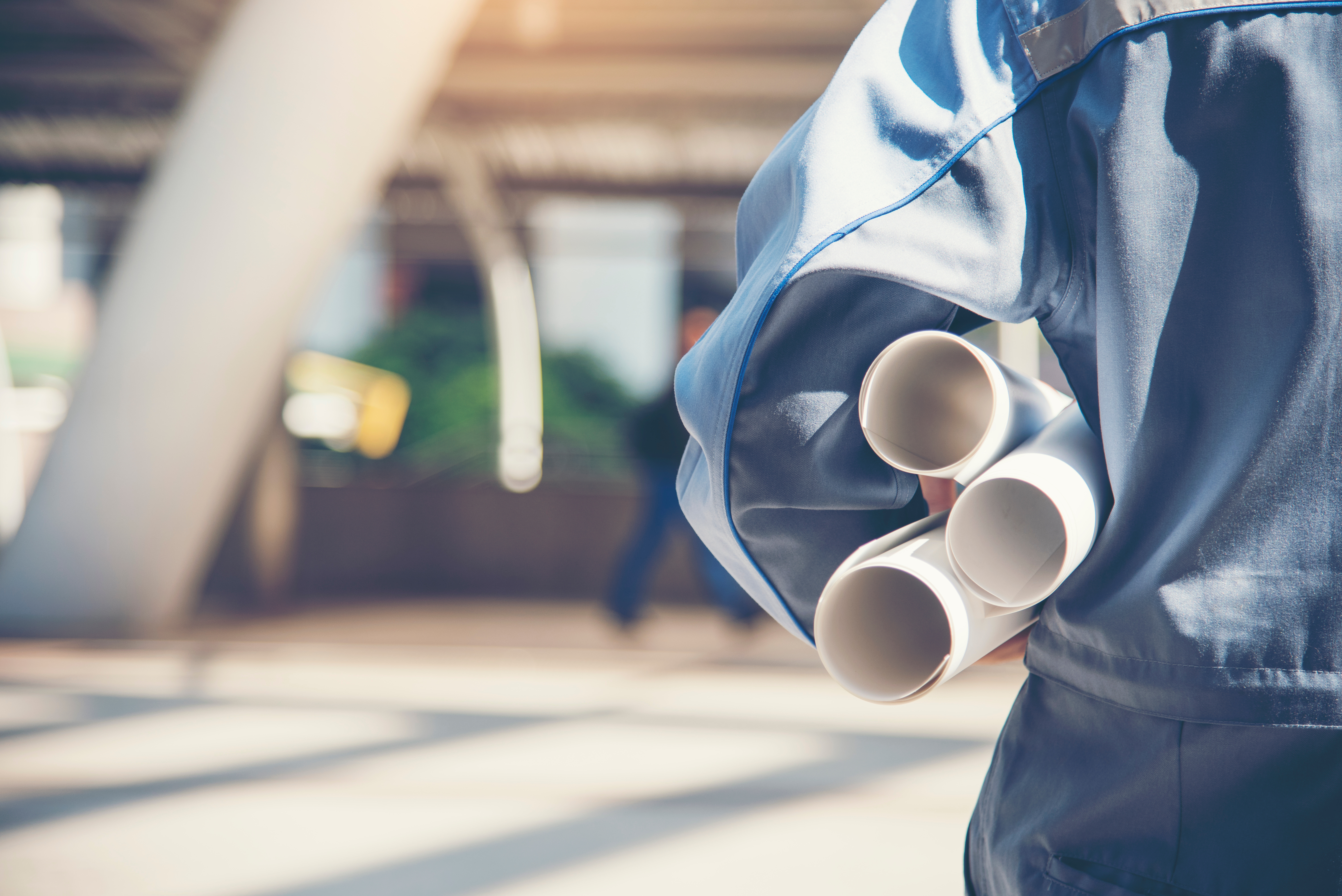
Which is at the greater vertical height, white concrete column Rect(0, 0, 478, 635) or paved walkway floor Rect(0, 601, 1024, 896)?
white concrete column Rect(0, 0, 478, 635)

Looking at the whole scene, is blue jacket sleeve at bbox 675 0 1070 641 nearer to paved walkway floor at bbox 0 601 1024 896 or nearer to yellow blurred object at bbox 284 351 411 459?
paved walkway floor at bbox 0 601 1024 896

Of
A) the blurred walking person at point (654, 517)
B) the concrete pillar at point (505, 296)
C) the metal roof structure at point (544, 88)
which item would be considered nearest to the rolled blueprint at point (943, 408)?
the blurred walking person at point (654, 517)

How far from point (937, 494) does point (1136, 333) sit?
28cm

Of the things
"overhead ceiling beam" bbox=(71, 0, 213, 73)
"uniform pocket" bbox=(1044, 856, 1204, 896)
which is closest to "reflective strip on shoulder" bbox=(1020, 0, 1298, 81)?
"uniform pocket" bbox=(1044, 856, 1204, 896)

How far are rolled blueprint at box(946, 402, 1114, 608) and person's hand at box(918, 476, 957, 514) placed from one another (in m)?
0.14

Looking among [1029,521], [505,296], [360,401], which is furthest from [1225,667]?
[360,401]

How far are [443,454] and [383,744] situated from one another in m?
9.55

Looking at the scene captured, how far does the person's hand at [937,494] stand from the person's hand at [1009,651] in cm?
13

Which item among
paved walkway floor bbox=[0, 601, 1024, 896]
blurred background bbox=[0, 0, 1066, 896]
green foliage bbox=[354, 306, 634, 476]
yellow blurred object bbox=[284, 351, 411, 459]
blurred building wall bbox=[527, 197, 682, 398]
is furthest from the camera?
yellow blurred object bbox=[284, 351, 411, 459]

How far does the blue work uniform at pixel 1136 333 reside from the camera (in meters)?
0.75

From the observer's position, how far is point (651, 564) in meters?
6.59

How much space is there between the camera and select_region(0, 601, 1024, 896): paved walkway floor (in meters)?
2.73

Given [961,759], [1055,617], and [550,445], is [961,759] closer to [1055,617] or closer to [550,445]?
[1055,617]

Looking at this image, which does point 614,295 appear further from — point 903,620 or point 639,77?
point 903,620
